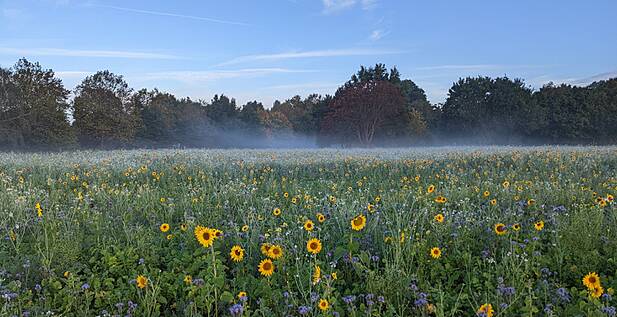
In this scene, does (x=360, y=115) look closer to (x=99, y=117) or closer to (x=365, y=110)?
(x=365, y=110)

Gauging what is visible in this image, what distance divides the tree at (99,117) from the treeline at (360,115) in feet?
0.33

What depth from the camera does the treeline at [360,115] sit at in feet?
130

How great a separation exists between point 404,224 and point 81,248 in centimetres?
327

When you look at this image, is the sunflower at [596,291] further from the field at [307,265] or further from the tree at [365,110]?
the tree at [365,110]

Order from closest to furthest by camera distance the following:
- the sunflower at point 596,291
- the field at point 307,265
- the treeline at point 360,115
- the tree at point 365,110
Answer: the sunflower at point 596,291, the field at point 307,265, the treeline at point 360,115, the tree at point 365,110

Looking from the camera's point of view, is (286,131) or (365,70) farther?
(286,131)

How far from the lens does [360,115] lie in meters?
42.8

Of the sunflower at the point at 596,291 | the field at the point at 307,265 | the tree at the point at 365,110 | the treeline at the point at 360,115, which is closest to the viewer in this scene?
the sunflower at the point at 596,291

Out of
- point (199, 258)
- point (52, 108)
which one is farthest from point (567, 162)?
point (52, 108)

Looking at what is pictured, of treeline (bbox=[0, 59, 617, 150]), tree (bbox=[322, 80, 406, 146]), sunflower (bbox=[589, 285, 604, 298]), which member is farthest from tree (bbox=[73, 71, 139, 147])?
sunflower (bbox=[589, 285, 604, 298])

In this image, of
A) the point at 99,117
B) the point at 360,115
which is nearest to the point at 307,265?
the point at 360,115

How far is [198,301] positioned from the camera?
Answer: 3213 mm

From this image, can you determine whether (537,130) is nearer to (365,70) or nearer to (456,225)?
(365,70)

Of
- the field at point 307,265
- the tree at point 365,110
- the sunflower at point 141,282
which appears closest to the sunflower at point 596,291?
the field at point 307,265
